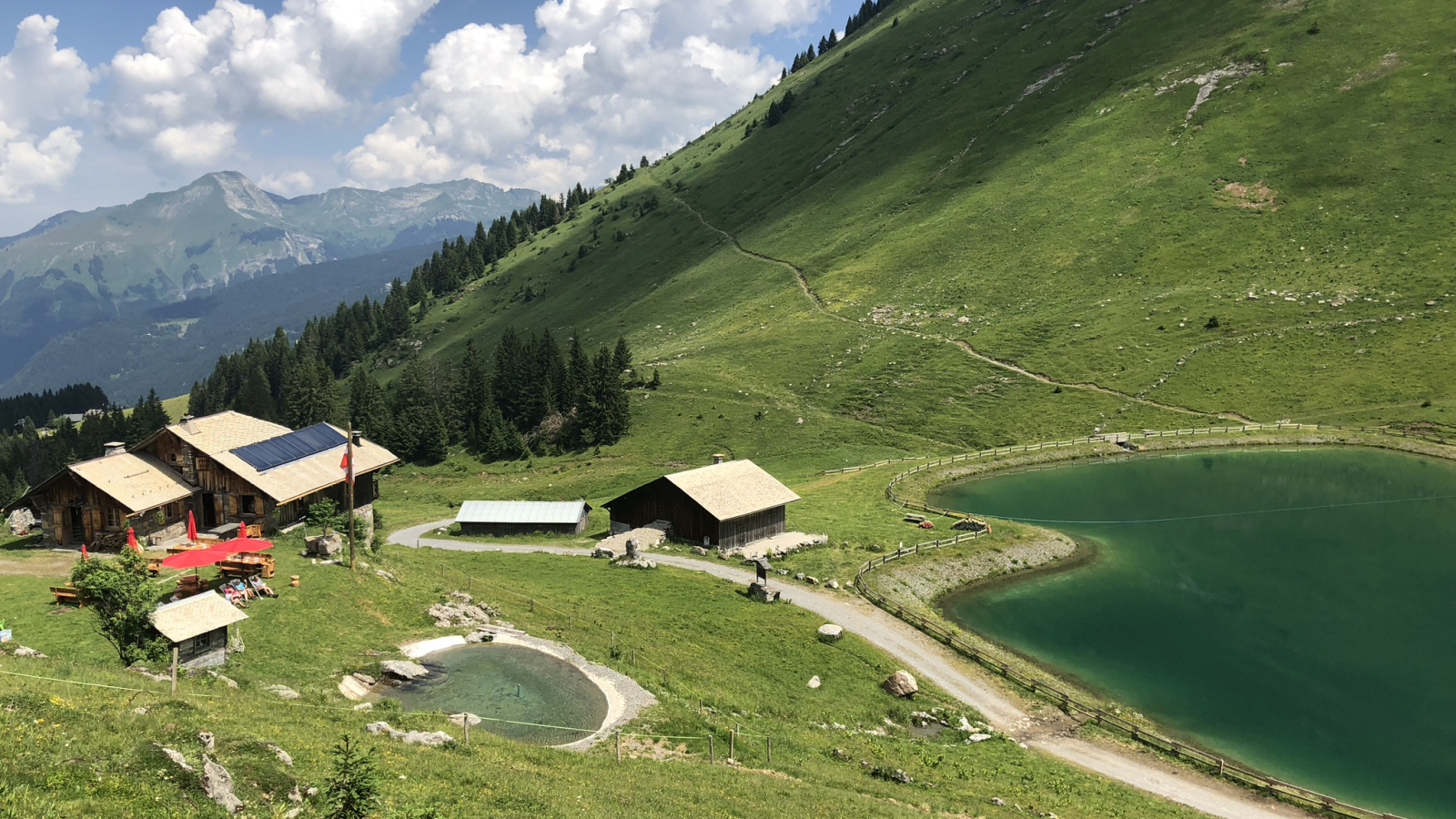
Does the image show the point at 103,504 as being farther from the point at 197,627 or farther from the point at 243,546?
the point at 197,627

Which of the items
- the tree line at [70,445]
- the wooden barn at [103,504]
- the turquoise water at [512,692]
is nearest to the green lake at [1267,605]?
the turquoise water at [512,692]

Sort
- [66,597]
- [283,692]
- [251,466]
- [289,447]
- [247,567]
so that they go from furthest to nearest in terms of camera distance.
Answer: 1. [289,447]
2. [251,466]
3. [247,567]
4. [66,597]
5. [283,692]

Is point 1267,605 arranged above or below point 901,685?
above

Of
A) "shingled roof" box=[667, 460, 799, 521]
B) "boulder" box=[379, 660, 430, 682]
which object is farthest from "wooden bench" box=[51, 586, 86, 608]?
"shingled roof" box=[667, 460, 799, 521]

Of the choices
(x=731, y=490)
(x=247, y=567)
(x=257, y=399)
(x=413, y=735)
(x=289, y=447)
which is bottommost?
(x=413, y=735)

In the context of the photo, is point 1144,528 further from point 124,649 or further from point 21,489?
point 21,489

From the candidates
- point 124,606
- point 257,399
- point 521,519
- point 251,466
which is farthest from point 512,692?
point 257,399

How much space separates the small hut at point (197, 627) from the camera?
28.6 meters

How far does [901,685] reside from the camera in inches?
1535

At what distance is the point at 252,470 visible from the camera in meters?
55.3

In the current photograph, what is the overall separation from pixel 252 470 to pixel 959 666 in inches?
1939

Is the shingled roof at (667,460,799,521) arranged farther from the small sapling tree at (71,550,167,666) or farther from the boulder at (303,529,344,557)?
the small sapling tree at (71,550,167,666)

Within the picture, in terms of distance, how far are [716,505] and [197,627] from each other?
3993 cm

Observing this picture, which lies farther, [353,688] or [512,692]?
[512,692]
